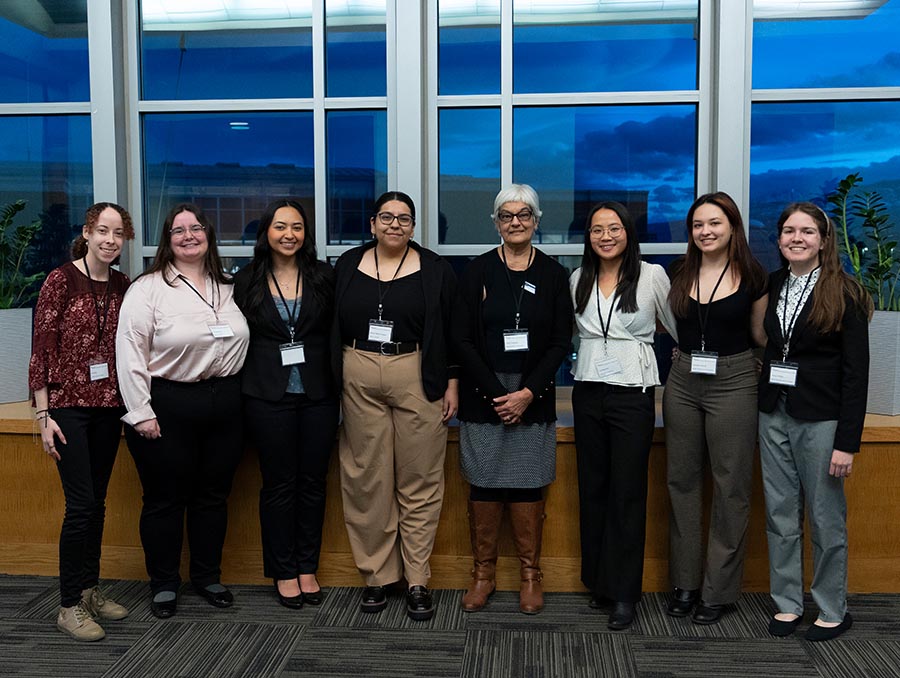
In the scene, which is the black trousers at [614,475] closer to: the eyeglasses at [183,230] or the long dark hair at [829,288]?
the long dark hair at [829,288]

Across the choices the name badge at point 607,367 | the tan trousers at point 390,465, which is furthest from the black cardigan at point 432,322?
the name badge at point 607,367

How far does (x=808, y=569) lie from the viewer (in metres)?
3.08

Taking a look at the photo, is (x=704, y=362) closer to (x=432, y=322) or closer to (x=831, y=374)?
(x=831, y=374)

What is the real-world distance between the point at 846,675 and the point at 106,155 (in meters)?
3.85

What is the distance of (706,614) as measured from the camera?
284 cm

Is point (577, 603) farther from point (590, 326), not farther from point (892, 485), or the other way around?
point (892, 485)

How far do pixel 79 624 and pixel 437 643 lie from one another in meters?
1.30

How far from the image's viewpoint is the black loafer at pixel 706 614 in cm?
284

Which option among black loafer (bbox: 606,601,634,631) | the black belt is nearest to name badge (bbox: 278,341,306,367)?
the black belt

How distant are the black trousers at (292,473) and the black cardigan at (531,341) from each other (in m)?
0.56

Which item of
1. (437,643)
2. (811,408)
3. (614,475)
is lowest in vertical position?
(437,643)

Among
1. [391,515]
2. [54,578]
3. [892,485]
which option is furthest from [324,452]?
[892,485]

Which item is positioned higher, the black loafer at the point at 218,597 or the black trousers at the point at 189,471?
the black trousers at the point at 189,471

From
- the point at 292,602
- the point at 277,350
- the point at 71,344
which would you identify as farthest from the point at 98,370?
the point at 292,602
